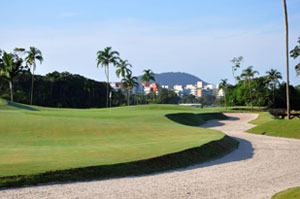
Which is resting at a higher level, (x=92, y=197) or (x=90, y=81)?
(x=90, y=81)

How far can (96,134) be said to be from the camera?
23531mm

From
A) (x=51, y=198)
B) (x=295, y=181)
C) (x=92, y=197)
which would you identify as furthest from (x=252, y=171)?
(x=51, y=198)

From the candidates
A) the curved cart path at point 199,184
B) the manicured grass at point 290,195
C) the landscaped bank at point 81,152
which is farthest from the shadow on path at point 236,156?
the manicured grass at point 290,195

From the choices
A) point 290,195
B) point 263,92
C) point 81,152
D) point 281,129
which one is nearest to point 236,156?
point 81,152

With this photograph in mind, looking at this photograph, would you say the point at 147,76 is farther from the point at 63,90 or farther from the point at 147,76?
the point at 63,90

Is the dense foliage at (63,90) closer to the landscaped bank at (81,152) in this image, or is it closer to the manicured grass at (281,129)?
the manicured grass at (281,129)

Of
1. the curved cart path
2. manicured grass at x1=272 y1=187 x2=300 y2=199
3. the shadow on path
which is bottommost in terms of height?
the shadow on path

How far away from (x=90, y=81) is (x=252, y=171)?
326 ft

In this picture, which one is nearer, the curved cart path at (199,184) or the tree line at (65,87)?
the curved cart path at (199,184)

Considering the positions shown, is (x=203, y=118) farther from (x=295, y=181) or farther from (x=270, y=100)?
(x=270, y=100)

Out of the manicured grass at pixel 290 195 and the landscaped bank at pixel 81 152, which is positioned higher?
the landscaped bank at pixel 81 152

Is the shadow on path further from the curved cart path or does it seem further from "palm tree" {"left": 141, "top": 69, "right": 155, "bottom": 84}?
"palm tree" {"left": 141, "top": 69, "right": 155, "bottom": 84}

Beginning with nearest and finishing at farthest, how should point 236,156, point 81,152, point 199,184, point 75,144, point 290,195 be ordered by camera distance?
point 290,195
point 199,184
point 81,152
point 236,156
point 75,144

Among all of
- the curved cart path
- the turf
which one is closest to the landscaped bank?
the turf
